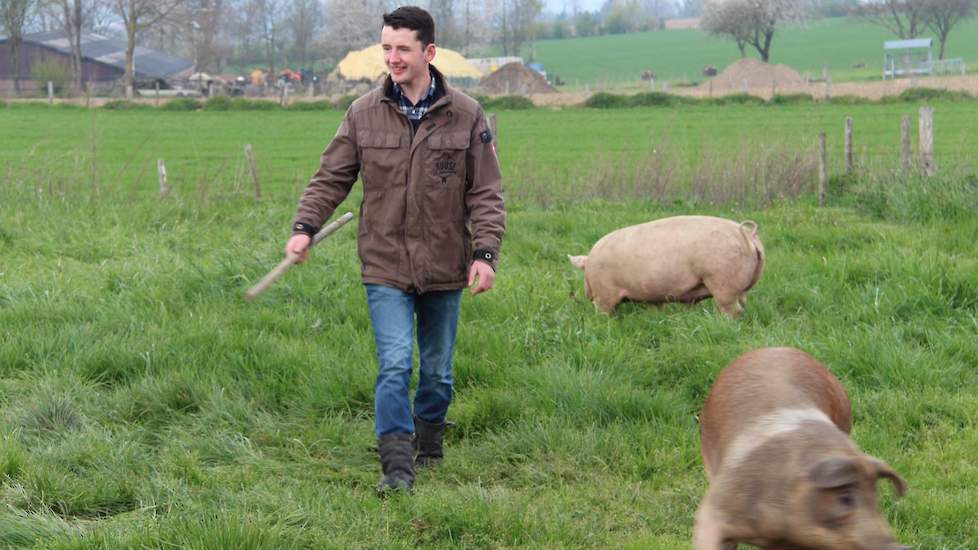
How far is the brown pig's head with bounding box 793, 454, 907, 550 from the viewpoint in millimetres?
3301

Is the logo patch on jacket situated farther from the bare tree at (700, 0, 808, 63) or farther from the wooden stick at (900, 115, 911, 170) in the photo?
the bare tree at (700, 0, 808, 63)

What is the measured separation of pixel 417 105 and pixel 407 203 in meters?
0.48

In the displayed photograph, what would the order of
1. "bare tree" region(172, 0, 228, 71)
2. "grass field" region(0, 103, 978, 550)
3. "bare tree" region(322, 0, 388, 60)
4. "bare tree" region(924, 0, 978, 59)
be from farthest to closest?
1. "bare tree" region(322, 0, 388, 60)
2. "bare tree" region(924, 0, 978, 59)
3. "bare tree" region(172, 0, 228, 71)
4. "grass field" region(0, 103, 978, 550)

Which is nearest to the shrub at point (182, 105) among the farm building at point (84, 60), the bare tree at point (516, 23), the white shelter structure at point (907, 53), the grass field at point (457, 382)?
the farm building at point (84, 60)

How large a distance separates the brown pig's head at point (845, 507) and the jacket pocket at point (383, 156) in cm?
268

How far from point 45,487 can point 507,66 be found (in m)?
73.9

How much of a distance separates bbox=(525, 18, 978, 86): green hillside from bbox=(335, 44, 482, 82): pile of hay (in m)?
10.1

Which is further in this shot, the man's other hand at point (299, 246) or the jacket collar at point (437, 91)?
the jacket collar at point (437, 91)

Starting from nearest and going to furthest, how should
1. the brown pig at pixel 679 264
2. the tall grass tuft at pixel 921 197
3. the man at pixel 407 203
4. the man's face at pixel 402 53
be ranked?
the man's face at pixel 402 53 → the man at pixel 407 203 → the brown pig at pixel 679 264 → the tall grass tuft at pixel 921 197

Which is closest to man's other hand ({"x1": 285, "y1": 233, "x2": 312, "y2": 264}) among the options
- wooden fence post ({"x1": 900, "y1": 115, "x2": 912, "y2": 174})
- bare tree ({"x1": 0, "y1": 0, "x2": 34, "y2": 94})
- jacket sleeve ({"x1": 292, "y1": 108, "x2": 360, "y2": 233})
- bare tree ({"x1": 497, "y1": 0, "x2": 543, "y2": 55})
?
jacket sleeve ({"x1": 292, "y1": 108, "x2": 360, "y2": 233})

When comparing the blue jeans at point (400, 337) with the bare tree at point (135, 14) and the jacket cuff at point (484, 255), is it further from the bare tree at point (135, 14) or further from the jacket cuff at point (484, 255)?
the bare tree at point (135, 14)

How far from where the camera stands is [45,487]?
203 inches

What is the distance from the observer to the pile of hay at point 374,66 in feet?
261

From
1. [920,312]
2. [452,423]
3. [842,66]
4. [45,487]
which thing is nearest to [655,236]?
[920,312]
